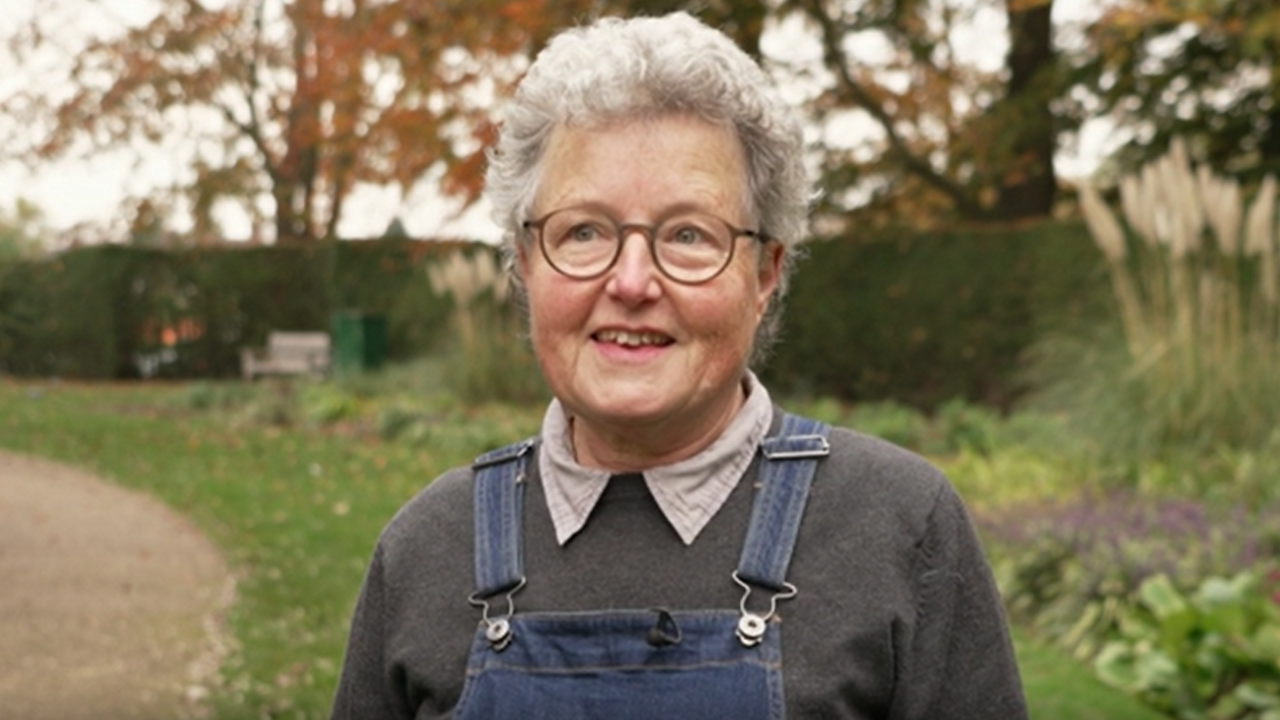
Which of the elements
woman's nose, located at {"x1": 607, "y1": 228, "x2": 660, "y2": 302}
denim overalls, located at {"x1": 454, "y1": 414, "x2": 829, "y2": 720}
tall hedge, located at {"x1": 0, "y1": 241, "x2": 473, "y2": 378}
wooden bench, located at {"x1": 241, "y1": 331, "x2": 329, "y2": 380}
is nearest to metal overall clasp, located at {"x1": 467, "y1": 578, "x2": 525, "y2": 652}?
denim overalls, located at {"x1": 454, "y1": 414, "x2": 829, "y2": 720}

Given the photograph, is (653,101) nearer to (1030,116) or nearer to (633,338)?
(633,338)

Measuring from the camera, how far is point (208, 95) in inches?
1013

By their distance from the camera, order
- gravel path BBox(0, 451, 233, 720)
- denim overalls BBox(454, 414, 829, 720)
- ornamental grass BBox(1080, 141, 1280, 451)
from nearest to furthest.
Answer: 1. denim overalls BBox(454, 414, 829, 720)
2. gravel path BBox(0, 451, 233, 720)
3. ornamental grass BBox(1080, 141, 1280, 451)

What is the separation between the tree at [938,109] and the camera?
15148mm

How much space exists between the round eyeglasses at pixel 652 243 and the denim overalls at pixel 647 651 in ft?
0.77

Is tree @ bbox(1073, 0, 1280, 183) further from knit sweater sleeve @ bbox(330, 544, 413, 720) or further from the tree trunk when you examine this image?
knit sweater sleeve @ bbox(330, 544, 413, 720)

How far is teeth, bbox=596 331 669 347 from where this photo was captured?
1779 mm

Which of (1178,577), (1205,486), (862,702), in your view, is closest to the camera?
(862,702)

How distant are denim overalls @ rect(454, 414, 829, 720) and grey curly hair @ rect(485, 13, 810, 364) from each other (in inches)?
12.4

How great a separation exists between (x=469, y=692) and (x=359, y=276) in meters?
20.4

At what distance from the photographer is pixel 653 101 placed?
176 cm

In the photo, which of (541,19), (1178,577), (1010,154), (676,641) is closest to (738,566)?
(676,641)

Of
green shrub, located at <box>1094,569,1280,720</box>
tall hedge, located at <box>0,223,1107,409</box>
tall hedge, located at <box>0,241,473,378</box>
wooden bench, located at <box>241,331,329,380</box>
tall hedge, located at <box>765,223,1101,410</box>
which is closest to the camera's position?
green shrub, located at <box>1094,569,1280,720</box>

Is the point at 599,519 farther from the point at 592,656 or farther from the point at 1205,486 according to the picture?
the point at 1205,486
